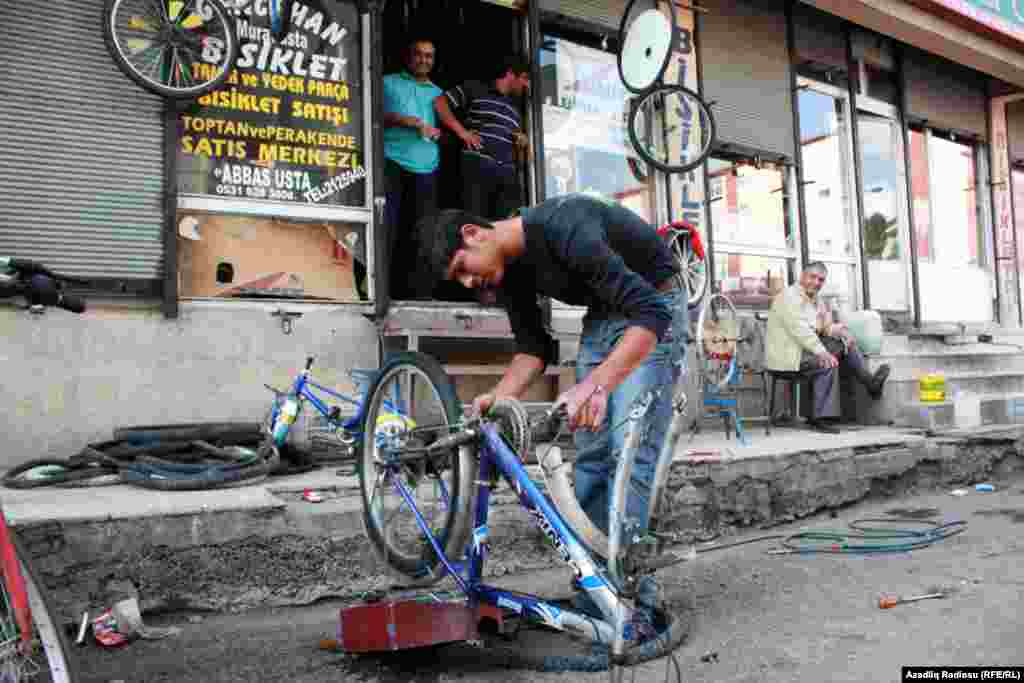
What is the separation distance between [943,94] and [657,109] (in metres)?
5.80

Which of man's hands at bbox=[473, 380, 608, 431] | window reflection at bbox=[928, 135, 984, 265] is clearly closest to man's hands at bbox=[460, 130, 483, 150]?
man's hands at bbox=[473, 380, 608, 431]

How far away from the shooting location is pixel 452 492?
296cm

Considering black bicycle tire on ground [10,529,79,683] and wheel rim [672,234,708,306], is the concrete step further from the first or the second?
wheel rim [672,234,708,306]

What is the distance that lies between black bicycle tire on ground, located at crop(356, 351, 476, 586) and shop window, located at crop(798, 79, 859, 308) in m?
7.53

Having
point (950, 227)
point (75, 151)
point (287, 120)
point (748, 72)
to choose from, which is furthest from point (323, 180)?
point (950, 227)

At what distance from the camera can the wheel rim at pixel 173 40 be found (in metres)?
5.20

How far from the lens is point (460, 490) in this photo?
9.55 ft

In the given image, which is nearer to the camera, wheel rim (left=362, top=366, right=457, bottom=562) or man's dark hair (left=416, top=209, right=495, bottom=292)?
man's dark hair (left=416, top=209, right=495, bottom=292)

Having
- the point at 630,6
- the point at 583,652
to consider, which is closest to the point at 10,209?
the point at 583,652

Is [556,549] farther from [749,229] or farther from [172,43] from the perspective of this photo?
[749,229]

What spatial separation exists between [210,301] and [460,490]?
3248 mm

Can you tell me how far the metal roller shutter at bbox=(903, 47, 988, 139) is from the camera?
1101 centimetres

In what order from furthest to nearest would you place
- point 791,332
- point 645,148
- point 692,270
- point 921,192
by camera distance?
point 921,192, point 645,148, point 692,270, point 791,332

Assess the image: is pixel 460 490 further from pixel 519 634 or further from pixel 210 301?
pixel 210 301
